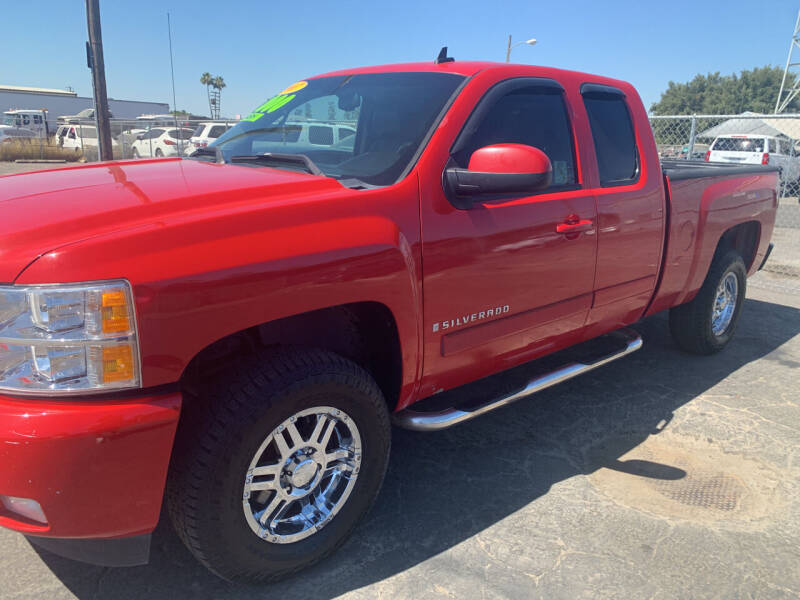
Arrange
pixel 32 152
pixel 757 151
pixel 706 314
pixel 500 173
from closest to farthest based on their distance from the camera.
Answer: pixel 500 173 → pixel 706 314 → pixel 757 151 → pixel 32 152

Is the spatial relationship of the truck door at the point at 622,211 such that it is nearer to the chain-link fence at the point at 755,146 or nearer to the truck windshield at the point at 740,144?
the chain-link fence at the point at 755,146

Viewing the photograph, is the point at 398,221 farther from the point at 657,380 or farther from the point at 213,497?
the point at 657,380

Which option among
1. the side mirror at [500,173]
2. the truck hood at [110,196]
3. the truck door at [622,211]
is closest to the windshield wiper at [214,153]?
the truck hood at [110,196]

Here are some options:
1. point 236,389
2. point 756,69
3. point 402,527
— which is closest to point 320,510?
point 402,527

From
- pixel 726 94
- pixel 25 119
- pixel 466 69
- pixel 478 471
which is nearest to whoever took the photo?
pixel 466 69

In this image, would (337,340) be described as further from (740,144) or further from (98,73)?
(740,144)

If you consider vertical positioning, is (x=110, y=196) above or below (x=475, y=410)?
above

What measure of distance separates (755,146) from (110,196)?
18.3 meters

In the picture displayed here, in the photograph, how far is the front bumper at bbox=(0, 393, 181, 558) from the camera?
1.62 meters

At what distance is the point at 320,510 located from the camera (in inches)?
90.0

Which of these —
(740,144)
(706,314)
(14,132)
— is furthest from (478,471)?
(14,132)

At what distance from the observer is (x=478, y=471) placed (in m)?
2.99

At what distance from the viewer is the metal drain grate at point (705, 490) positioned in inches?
111

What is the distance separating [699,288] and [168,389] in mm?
3680
